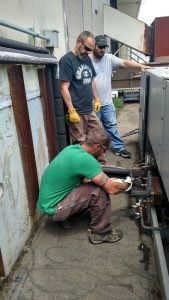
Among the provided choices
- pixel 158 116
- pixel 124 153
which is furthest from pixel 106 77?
pixel 158 116

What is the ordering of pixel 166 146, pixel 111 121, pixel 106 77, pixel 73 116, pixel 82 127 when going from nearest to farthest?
pixel 166 146 → pixel 73 116 → pixel 82 127 → pixel 106 77 → pixel 111 121

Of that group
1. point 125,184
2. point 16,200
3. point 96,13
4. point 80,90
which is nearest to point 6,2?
point 80,90

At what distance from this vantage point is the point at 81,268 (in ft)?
7.70

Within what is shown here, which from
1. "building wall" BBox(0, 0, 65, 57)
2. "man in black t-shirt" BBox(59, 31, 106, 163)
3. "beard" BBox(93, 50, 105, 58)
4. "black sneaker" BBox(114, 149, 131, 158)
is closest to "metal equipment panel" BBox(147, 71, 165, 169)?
"man in black t-shirt" BBox(59, 31, 106, 163)

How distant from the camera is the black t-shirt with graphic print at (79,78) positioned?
11.3 feet

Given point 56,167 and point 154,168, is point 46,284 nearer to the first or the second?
point 56,167

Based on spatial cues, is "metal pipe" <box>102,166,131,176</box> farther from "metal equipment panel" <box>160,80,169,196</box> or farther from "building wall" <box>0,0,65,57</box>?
"building wall" <box>0,0,65,57</box>

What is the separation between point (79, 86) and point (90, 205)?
1.60m

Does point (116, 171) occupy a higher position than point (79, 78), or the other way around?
point (79, 78)

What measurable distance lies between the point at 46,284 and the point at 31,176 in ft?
3.04

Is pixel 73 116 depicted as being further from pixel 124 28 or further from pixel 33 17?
pixel 124 28

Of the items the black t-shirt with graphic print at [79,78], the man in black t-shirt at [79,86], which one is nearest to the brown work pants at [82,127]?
the man in black t-shirt at [79,86]

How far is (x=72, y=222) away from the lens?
116 inches

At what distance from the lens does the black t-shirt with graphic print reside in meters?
3.45
